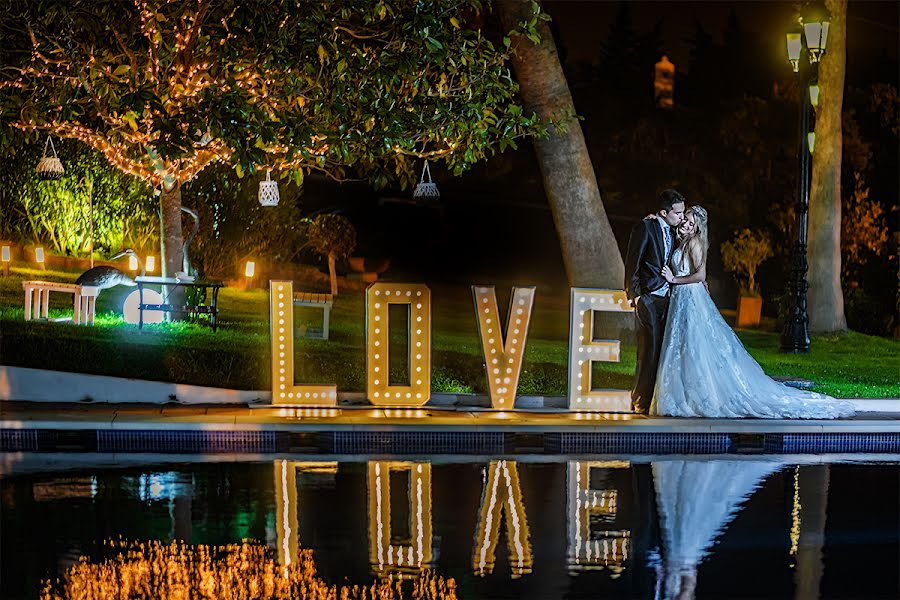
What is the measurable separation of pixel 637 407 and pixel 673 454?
144 centimetres

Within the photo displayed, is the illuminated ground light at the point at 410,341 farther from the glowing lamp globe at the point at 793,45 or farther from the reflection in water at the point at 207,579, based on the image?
the glowing lamp globe at the point at 793,45

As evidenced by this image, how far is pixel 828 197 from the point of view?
27.4 metres

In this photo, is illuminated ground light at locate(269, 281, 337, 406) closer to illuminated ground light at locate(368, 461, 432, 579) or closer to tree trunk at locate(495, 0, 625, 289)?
illuminated ground light at locate(368, 461, 432, 579)

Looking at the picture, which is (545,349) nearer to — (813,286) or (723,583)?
(813,286)

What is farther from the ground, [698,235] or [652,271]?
[698,235]

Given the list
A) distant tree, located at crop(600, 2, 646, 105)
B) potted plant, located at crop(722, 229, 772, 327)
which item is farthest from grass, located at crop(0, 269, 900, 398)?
distant tree, located at crop(600, 2, 646, 105)

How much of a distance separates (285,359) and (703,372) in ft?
14.8

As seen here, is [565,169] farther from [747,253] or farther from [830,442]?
[747,253]

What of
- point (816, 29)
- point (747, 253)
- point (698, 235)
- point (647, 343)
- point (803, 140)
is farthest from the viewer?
point (747, 253)

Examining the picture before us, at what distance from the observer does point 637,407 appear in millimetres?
16156

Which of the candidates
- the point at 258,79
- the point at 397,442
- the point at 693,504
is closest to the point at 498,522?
the point at 693,504

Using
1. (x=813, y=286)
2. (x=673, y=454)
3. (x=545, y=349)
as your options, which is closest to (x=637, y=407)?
(x=673, y=454)

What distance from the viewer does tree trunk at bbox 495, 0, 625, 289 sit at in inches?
838

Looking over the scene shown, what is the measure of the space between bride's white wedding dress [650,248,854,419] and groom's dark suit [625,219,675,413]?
157 mm
